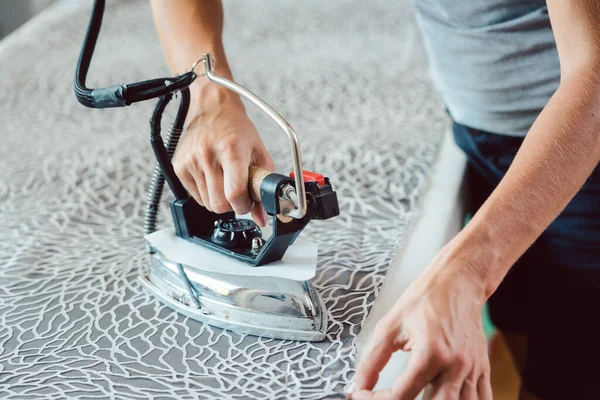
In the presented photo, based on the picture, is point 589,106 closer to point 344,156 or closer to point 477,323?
point 477,323

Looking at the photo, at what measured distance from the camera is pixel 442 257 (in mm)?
605

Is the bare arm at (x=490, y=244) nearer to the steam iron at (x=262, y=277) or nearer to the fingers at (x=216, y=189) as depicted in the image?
the steam iron at (x=262, y=277)

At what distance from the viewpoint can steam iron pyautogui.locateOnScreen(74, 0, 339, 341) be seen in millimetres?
668

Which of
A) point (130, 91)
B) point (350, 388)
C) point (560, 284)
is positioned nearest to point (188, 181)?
point (130, 91)

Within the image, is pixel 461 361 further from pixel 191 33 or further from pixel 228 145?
pixel 191 33

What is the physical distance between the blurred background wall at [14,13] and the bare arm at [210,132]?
1.65 meters

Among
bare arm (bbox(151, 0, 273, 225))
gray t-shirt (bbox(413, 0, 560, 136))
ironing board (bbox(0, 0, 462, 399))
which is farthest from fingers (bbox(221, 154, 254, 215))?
gray t-shirt (bbox(413, 0, 560, 136))

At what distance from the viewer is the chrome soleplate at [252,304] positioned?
687 millimetres

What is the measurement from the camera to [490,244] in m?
0.61

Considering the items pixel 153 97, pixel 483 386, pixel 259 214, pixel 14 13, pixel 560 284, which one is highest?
pixel 14 13

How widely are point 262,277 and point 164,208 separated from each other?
38 cm

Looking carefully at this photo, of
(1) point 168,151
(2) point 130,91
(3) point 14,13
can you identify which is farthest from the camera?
(3) point 14,13

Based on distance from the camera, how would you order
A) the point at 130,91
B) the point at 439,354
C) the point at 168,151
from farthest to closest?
the point at 168,151 < the point at 130,91 < the point at 439,354

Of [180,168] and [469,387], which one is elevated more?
[180,168]
